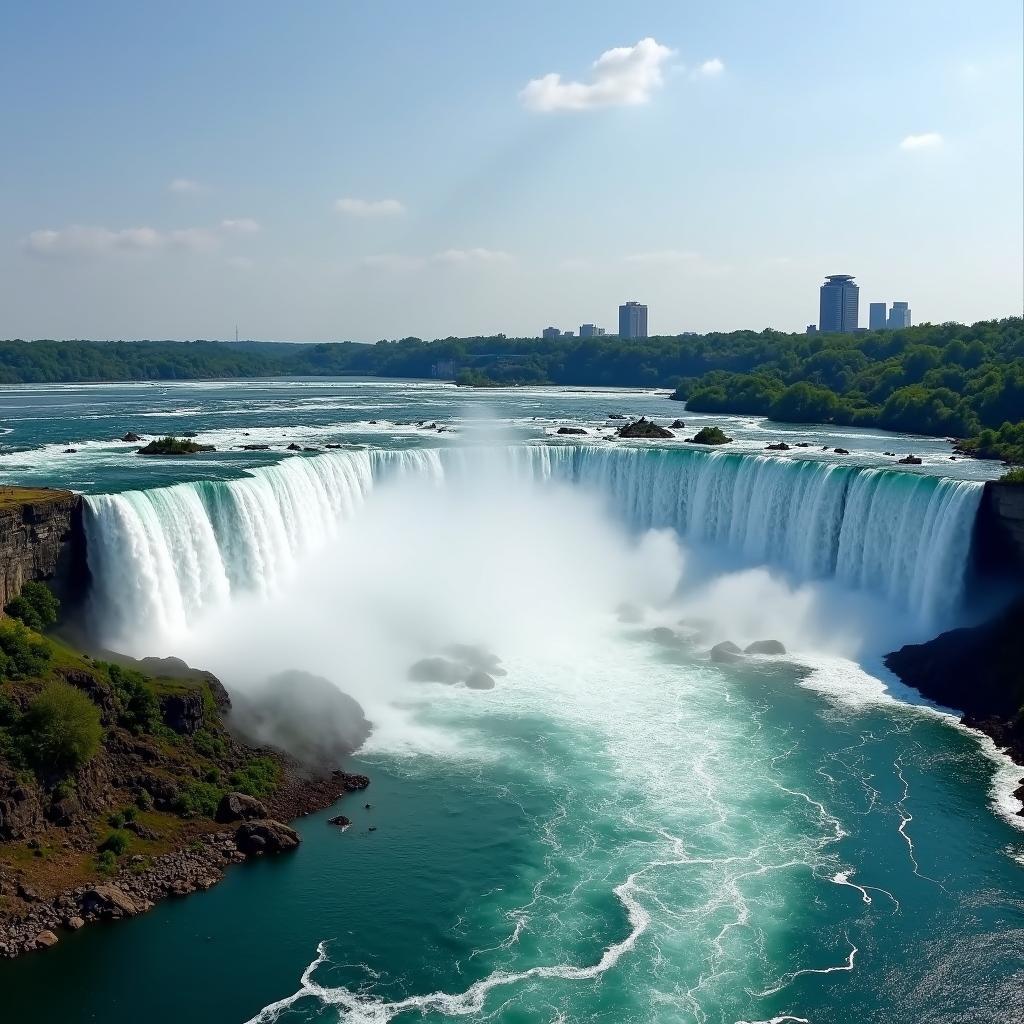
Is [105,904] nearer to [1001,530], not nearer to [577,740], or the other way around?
[577,740]

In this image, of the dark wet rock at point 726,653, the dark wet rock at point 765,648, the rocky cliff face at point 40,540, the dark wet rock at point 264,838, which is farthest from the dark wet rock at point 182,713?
the dark wet rock at point 765,648

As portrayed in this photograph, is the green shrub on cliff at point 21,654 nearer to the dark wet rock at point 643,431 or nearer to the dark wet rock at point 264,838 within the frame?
the dark wet rock at point 264,838

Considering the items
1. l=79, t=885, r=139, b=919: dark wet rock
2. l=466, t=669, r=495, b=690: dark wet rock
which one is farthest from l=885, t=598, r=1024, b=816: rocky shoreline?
l=79, t=885, r=139, b=919: dark wet rock

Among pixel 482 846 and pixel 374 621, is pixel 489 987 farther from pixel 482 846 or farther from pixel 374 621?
pixel 374 621

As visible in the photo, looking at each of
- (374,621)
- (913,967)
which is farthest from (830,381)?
(913,967)

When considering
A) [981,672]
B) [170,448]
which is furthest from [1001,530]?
[170,448]

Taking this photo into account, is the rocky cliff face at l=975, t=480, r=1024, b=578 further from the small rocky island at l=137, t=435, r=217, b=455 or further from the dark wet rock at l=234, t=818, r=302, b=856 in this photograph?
the small rocky island at l=137, t=435, r=217, b=455
